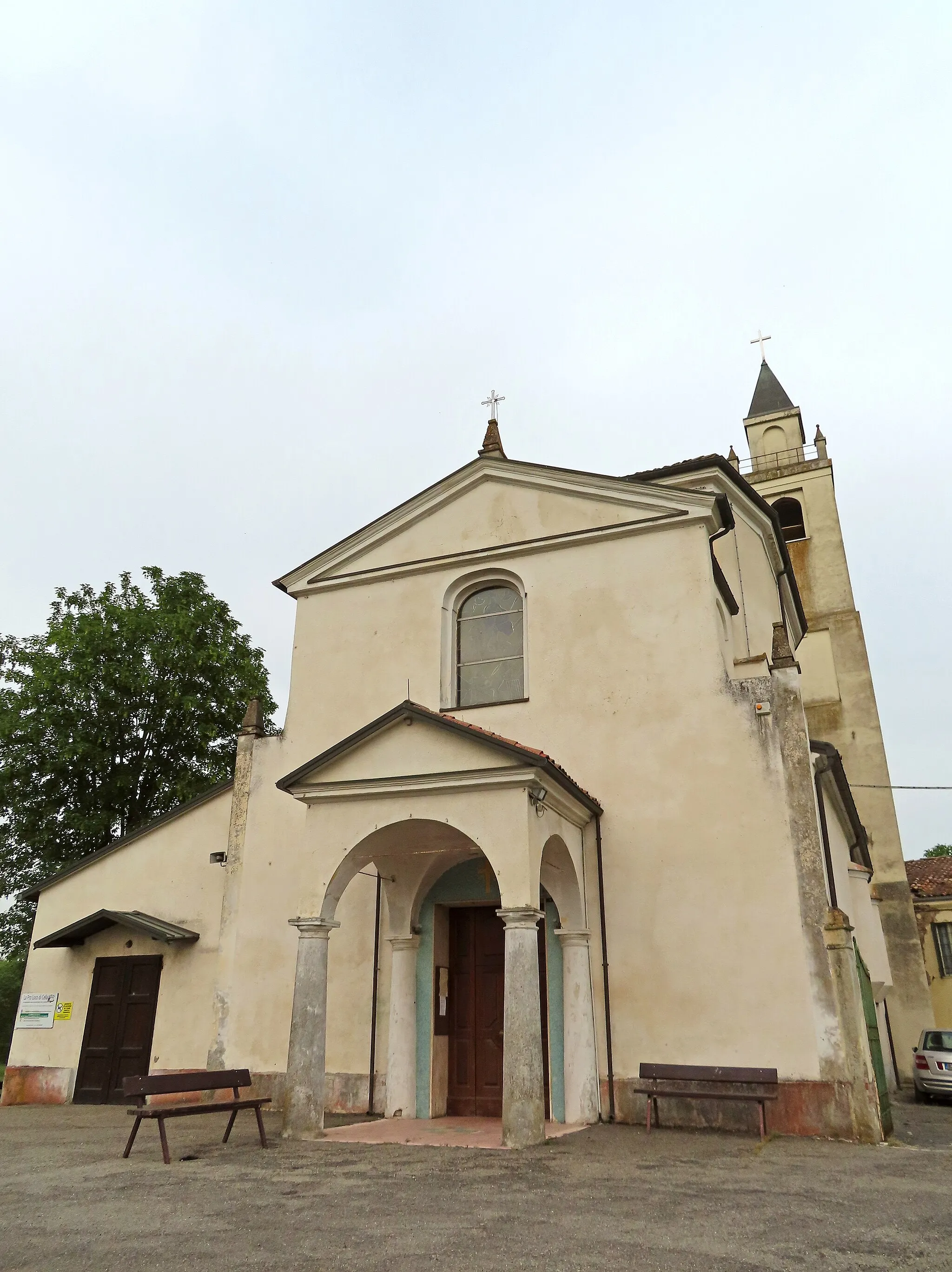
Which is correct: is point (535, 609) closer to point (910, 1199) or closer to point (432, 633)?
point (432, 633)

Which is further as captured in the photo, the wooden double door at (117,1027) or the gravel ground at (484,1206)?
the wooden double door at (117,1027)

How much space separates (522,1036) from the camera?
27.9ft

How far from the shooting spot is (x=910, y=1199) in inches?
251

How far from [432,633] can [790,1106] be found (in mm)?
7368

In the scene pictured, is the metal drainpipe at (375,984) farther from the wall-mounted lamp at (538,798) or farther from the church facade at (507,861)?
the wall-mounted lamp at (538,798)

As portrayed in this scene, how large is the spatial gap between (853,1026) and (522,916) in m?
3.75

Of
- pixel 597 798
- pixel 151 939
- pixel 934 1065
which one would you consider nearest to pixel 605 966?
pixel 597 798

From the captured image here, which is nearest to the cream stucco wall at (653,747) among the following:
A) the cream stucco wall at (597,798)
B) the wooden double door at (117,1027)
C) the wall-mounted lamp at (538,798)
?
the cream stucco wall at (597,798)

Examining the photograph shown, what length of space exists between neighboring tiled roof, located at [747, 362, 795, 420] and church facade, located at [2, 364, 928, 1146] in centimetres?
1618

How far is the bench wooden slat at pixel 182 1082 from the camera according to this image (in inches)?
311

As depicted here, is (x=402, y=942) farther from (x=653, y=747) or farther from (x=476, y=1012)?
(x=653, y=747)

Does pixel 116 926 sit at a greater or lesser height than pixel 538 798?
lesser

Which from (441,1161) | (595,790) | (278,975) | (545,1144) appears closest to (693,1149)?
(545,1144)

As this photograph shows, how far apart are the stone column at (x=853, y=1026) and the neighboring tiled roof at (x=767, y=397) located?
2354 centimetres
